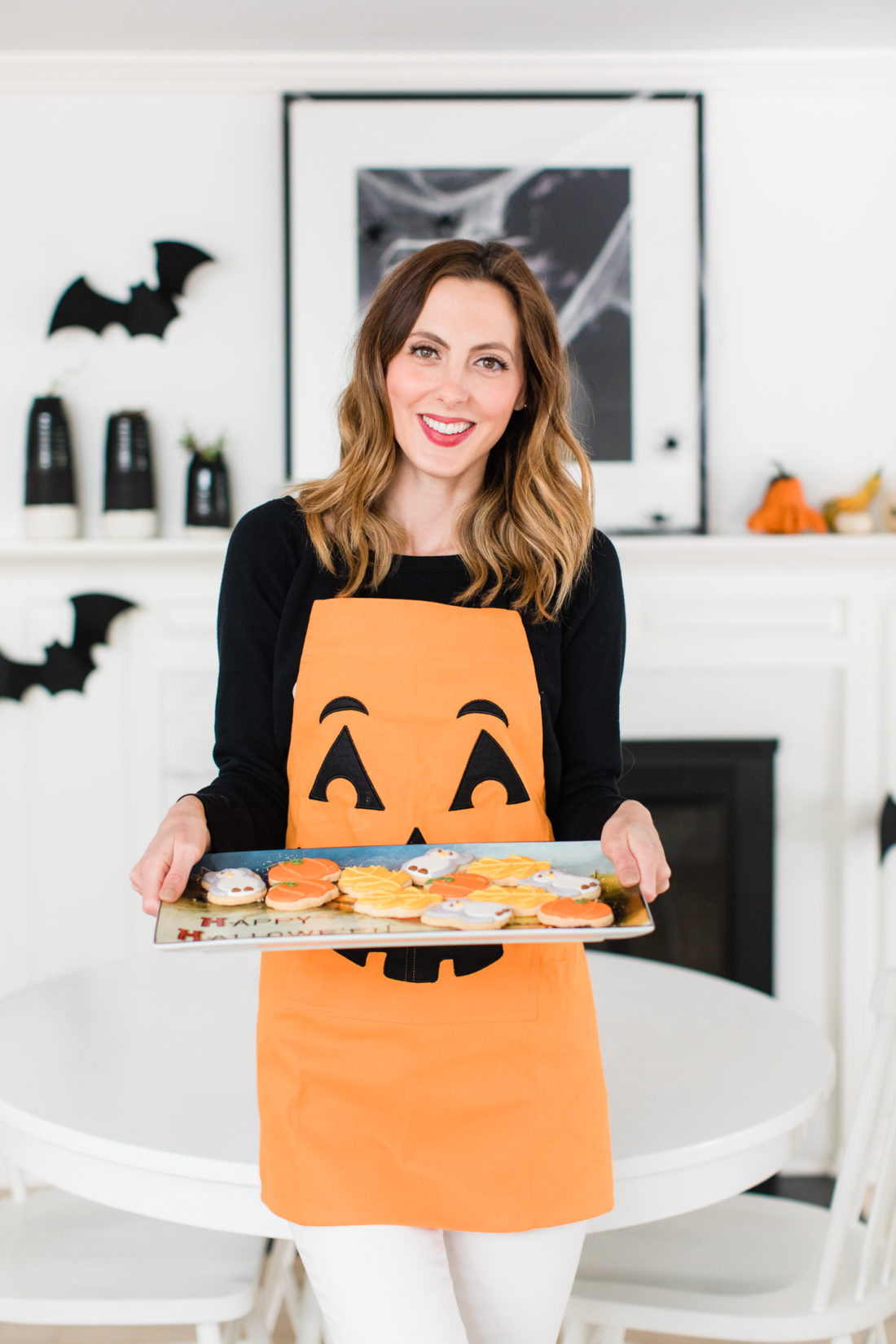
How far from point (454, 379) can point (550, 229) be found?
1531 mm

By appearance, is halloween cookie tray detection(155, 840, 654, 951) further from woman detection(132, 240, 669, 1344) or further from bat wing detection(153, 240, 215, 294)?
bat wing detection(153, 240, 215, 294)

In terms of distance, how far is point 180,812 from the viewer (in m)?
1.05

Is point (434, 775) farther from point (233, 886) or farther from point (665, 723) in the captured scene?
point (665, 723)

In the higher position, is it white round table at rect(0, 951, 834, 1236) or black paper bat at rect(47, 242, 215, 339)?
black paper bat at rect(47, 242, 215, 339)

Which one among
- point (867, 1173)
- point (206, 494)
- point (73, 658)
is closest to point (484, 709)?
point (867, 1173)

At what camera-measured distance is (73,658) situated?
2547 mm

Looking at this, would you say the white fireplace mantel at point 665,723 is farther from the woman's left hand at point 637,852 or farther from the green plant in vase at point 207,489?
the woman's left hand at point 637,852

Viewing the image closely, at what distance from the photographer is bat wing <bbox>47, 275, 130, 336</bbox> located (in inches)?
99.0

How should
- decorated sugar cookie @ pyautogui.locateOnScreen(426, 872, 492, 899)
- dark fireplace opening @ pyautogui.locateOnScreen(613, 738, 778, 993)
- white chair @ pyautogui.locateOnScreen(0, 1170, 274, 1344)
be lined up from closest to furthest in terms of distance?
decorated sugar cookie @ pyautogui.locateOnScreen(426, 872, 492, 899) → white chair @ pyautogui.locateOnScreen(0, 1170, 274, 1344) → dark fireplace opening @ pyautogui.locateOnScreen(613, 738, 778, 993)

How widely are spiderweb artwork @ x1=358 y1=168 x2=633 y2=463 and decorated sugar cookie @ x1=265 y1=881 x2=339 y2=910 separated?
5.69ft

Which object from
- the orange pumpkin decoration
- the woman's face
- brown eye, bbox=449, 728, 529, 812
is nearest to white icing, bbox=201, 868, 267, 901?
brown eye, bbox=449, 728, 529, 812

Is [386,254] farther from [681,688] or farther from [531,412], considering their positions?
[531,412]

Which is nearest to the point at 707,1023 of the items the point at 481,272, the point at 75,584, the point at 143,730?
the point at 481,272

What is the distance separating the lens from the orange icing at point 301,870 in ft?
3.40
